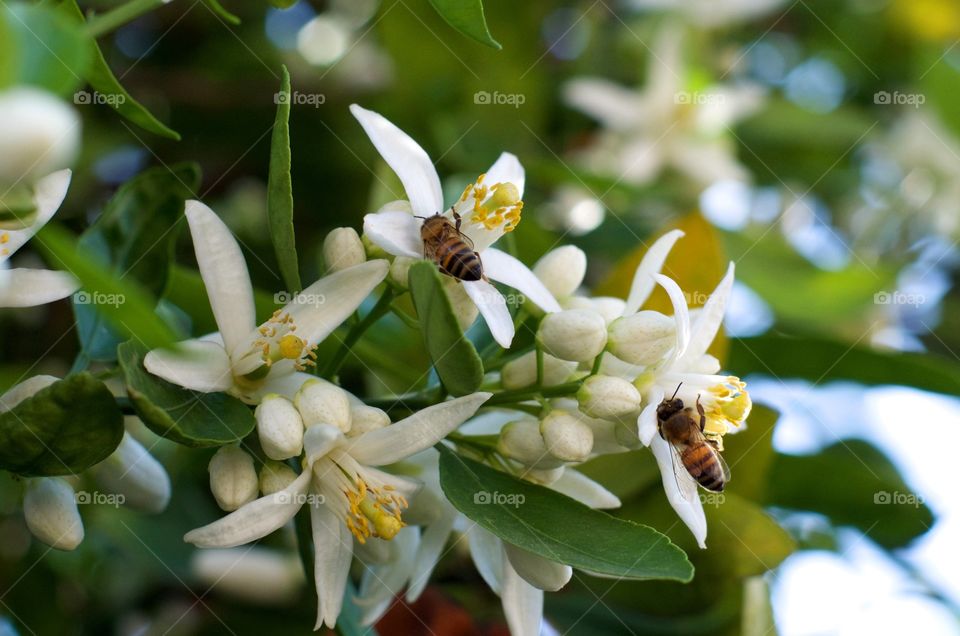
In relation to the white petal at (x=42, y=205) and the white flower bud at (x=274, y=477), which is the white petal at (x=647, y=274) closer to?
the white flower bud at (x=274, y=477)

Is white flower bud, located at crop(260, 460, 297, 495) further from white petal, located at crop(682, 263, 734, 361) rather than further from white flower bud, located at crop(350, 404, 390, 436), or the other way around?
white petal, located at crop(682, 263, 734, 361)

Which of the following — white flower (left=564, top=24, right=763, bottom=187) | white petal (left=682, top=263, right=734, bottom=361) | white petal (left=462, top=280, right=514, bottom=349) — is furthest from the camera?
white flower (left=564, top=24, right=763, bottom=187)

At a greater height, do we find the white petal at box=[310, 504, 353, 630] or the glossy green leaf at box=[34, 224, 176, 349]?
the glossy green leaf at box=[34, 224, 176, 349]

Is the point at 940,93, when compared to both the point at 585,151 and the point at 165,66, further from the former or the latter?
the point at 165,66

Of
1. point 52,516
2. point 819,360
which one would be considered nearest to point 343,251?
point 52,516

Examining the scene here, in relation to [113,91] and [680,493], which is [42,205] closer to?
[113,91]

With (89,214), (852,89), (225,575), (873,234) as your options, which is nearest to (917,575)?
(873,234)

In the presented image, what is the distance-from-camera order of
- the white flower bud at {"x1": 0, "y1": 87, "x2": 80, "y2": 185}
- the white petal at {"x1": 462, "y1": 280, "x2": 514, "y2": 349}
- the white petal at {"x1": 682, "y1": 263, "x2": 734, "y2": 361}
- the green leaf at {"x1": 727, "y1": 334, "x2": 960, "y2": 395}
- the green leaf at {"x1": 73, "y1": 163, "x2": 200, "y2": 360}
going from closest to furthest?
the white flower bud at {"x1": 0, "y1": 87, "x2": 80, "y2": 185}, the white petal at {"x1": 462, "y1": 280, "x2": 514, "y2": 349}, the white petal at {"x1": 682, "y1": 263, "x2": 734, "y2": 361}, the green leaf at {"x1": 73, "y1": 163, "x2": 200, "y2": 360}, the green leaf at {"x1": 727, "y1": 334, "x2": 960, "y2": 395}

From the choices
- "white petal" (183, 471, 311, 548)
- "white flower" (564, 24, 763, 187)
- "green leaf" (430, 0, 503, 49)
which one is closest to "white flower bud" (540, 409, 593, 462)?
"white petal" (183, 471, 311, 548)
